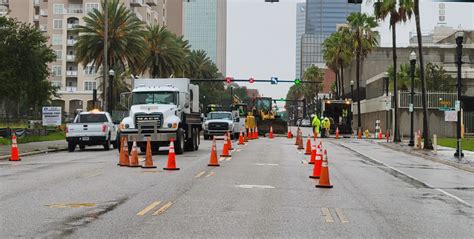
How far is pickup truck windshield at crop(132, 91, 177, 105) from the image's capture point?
89.4 ft

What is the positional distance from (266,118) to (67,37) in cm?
5423

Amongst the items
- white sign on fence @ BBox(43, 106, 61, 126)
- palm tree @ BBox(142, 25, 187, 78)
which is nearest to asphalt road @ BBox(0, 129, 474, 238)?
white sign on fence @ BBox(43, 106, 61, 126)

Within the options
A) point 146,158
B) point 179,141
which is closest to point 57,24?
point 179,141

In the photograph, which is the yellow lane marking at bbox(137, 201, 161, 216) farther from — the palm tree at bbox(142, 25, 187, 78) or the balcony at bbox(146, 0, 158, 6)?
the balcony at bbox(146, 0, 158, 6)

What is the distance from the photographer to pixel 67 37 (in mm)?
103750

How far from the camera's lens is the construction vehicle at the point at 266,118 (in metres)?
59.2

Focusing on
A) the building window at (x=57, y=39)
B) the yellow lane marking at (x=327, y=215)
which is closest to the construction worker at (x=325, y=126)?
the yellow lane marking at (x=327, y=215)

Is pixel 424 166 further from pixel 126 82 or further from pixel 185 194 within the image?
pixel 126 82

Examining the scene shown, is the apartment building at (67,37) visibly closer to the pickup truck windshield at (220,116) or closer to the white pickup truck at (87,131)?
the pickup truck windshield at (220,116)

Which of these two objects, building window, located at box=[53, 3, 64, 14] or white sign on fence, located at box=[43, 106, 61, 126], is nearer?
white sign on fence, located at box=[43, 106, 61, 126]

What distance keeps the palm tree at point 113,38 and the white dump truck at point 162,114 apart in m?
23.4

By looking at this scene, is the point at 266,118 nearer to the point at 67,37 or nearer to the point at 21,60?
the point at 21,60

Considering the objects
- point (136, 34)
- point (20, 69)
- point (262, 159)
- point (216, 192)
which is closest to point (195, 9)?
point (136, 34)

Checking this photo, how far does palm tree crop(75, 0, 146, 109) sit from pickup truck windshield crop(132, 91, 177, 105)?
2493 cm
